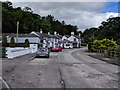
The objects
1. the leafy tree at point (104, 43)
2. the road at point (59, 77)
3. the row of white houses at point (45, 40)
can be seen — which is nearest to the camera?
the road at point (59, 77)

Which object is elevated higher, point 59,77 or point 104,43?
point 104,43

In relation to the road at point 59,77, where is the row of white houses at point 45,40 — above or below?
above

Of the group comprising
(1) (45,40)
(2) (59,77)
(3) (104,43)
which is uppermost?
(1) (45,40)

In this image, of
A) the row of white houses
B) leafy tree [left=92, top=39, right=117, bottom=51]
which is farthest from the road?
the row of white houses

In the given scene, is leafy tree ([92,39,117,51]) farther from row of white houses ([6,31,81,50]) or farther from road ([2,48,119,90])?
road ([2,48,119,90])

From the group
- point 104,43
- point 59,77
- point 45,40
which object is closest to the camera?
point 59,77

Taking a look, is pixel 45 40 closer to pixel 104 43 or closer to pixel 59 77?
pixel 104 43

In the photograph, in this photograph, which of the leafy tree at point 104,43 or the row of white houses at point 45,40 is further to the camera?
the row of white houses at point 45,40

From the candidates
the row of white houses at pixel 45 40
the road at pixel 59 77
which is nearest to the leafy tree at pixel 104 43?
the row of white houses at pixel 45 40

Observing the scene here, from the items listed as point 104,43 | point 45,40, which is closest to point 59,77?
point 104,43

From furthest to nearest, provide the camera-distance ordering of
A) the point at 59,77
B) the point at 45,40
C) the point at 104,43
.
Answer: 1. the point at 45,40
2. the point at 104,43
3. the point at 59,77

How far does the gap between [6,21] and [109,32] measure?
38.0 m

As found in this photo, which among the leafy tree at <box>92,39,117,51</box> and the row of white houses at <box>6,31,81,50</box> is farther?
the row of white houses at <box>6,31,81,50</box>

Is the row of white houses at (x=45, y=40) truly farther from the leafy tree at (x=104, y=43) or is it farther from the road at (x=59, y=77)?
the road at (x=59, y=77)
